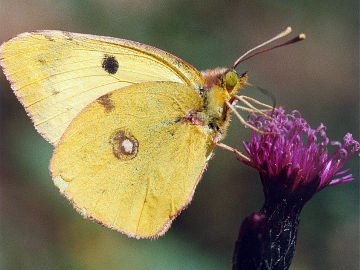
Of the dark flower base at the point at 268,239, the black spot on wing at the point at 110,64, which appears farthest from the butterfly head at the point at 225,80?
the dark flower base at the point at 268,239

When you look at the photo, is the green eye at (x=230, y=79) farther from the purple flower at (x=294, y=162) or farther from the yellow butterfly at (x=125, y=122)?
the purple flower at (x=294, y=162)

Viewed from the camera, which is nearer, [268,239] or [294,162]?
[268,239]

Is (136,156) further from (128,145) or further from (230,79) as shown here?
(230,79)

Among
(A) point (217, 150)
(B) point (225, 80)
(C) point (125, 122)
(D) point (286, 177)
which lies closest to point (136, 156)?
(C) point (125, 122)

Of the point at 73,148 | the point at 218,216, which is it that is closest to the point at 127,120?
the point at 73,148

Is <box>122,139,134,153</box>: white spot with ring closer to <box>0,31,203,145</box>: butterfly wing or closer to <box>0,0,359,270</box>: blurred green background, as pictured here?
<box>0,31,203,145</box>: butterfly wing

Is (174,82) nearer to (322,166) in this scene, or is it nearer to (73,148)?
(73,148)
